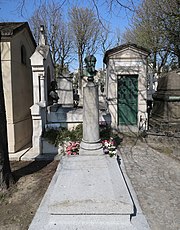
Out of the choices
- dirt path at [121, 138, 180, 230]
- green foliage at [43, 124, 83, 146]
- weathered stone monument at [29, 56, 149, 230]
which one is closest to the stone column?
green foliage at [43, 124, 83, 146]

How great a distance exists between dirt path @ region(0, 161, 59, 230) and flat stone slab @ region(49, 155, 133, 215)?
2.25 feet

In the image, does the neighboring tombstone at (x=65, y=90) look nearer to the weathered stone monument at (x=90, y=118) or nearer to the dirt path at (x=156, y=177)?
the dirt path at (x=156, y=177)

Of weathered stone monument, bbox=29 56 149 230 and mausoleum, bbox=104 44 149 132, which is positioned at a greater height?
mausoleum, bbox=104 44 149 132

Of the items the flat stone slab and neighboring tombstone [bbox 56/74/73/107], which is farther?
neighboring tombstone [bbox 56/74/73/107]

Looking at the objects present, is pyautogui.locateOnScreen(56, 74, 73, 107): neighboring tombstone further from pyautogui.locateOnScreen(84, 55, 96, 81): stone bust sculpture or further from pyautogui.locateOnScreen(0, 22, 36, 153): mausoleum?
pyautogui.locateOnScreen(84, 55, 96, 81): stone bust sculpture

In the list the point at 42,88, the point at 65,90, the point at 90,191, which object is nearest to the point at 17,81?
the point at 42,88

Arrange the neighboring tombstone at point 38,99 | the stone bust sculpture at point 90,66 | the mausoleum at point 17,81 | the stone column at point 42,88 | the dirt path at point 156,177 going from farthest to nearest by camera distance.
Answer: the stone column at point 42,88 → the mausoleum at point 17,81 → the neighboring tombstone at point 38,99 → the stone bust sculpture at point 90,66 → the dirt path at point 156,177

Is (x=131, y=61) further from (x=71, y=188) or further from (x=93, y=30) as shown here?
(x=93, y=30)

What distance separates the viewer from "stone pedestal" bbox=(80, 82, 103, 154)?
5523mm

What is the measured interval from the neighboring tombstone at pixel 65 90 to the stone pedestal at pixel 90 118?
4055 millimetres

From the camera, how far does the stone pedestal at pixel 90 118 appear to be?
18.1 feet

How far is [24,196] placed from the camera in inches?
172

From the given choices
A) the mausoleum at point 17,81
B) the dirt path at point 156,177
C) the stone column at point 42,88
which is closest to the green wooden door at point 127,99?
the dirt path at point 156,177

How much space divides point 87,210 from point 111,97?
269 inches
